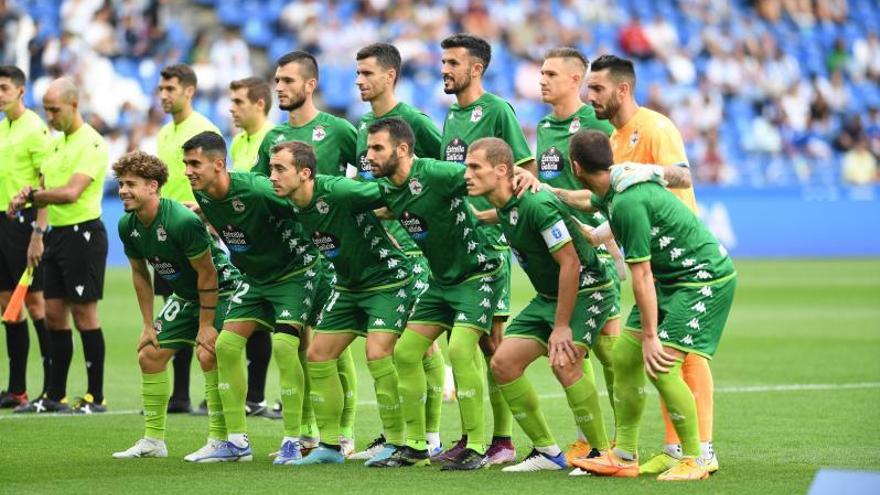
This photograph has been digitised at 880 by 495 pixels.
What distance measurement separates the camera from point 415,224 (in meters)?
8.80

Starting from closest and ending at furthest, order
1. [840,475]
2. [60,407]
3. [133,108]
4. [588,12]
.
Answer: [840,475] < [60,407] < [133,108] < [588,12]

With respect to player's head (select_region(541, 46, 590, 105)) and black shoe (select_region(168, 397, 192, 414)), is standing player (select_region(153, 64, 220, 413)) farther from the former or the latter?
player's head (select_region(541, 46, 590, 105))

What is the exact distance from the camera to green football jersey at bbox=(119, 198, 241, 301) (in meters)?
9.23

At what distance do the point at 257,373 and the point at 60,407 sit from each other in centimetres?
160

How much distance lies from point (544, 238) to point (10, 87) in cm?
599

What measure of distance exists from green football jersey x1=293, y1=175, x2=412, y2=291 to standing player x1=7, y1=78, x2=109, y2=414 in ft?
11.0

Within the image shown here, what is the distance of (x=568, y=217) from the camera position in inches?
332

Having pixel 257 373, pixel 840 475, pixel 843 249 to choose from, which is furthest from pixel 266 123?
pixel 843 249

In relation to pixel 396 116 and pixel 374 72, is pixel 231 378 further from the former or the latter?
pixel 374 72

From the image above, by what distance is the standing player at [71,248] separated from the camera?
1170cm

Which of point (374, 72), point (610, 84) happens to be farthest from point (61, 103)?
point (610, 84)

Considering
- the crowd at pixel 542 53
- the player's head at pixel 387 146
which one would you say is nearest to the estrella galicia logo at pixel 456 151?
the player's head at pixel 387 146

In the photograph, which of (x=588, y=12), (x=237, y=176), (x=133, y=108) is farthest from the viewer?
(x=588, y=12)

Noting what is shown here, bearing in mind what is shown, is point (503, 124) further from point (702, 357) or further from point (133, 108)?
point (133, 108)
